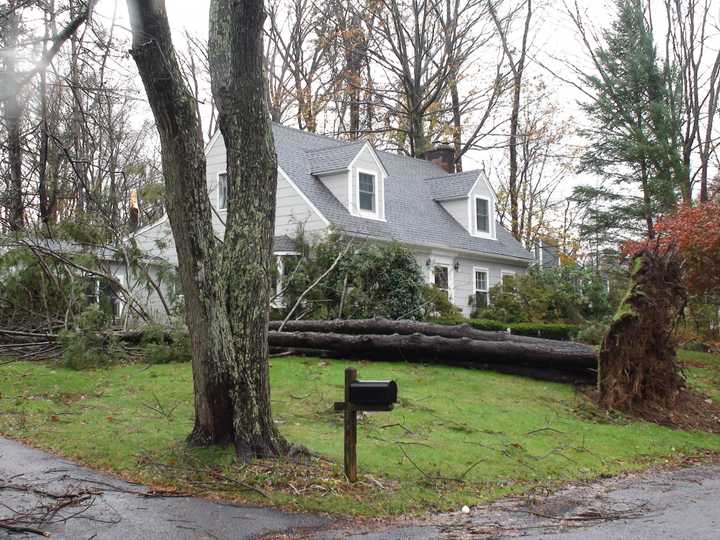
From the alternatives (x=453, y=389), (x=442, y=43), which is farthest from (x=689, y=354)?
(x=442, y=43)

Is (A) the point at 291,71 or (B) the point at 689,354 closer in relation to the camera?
(B) the point at 689,354

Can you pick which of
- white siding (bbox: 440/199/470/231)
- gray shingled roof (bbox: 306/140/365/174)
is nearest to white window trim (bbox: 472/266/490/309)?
white siding (bbox: 440/199/470/231)

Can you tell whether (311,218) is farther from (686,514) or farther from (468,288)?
(686,514)

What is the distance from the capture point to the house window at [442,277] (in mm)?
24013

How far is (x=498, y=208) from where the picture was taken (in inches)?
1575

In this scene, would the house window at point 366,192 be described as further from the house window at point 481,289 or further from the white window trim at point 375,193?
the house window at point 481,289

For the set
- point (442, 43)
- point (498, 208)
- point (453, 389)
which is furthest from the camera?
point (498, 208)

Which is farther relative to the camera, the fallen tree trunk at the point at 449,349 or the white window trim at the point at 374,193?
the white window trim at the point at 374,193

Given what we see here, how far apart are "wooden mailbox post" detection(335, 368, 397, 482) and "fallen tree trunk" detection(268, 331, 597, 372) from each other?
6.35 metres

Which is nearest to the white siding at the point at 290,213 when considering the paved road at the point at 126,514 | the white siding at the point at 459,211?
the white siding at the point at 459,211

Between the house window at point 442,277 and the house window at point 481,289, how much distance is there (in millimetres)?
1582

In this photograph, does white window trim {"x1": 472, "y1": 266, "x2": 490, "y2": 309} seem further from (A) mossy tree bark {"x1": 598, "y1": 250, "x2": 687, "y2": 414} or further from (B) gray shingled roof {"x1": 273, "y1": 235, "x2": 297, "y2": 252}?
(A) mossy tree bark {"x1": 598, "y1": 250, "x2": 687, "y2": 414}

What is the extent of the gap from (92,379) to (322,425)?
15.8ft

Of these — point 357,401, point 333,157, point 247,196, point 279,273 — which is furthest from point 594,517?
point 333,157
